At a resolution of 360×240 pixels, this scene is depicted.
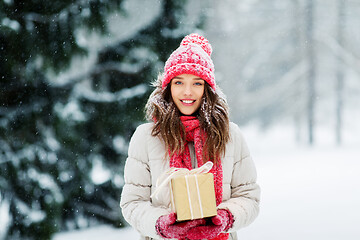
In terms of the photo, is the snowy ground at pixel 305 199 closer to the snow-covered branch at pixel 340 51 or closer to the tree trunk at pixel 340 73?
the tree trunk at pixel 340 73

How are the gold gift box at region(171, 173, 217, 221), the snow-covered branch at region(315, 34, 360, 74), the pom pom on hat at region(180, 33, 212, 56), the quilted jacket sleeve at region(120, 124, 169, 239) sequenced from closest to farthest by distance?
the gold gift box at region(171, 173, 217, 221)
the quilted jacket sleeve at region(120, 124, 169, 239)
the pom pom on hat at region(180, 33, 212, 56)
the snow-covered branch at region(315, 34, 360, 74)

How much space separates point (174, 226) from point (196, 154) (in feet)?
1.21

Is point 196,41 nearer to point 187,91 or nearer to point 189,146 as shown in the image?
point 187,91

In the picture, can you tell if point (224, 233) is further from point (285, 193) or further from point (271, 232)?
point (285, 193)

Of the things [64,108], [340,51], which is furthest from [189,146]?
[340,51]

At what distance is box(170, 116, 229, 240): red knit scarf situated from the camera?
5.27 feet

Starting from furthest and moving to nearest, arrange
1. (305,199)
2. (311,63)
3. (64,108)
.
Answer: (311,63), (305,199), (64,108)

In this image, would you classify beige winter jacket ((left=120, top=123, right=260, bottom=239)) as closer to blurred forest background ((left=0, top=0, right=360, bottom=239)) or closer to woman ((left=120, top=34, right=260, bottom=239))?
woman ((left=120, top=34, right=260, bottom=239))

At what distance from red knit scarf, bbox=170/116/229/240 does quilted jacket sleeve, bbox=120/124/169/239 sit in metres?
0.16

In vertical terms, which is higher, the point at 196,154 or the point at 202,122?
the point at 202,122

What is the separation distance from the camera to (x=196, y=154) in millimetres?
1619

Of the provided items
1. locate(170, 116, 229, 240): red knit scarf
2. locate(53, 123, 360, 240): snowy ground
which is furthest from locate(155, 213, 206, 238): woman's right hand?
locate(53, 123, 360, 240): snowy ground

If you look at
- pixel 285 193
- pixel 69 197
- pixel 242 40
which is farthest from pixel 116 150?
pixel 242 40

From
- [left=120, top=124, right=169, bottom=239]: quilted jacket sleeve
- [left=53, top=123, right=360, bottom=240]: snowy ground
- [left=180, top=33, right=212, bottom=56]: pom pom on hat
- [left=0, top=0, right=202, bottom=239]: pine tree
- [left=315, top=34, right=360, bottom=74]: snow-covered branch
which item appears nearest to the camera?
[left=120, top=124, right=169, bottom=239]: quilted jacket sleeve
